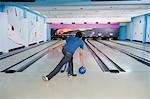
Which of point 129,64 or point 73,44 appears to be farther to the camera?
point 129,64

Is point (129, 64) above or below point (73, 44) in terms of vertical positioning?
below

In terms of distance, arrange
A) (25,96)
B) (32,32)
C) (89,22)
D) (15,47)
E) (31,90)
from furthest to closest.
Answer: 1. (89,22)
2. (32,32)
3. (15,47)
4. (31,90)
5. (25,96)

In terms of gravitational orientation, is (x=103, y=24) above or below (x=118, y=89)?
above

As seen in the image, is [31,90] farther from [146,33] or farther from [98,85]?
[146,33]

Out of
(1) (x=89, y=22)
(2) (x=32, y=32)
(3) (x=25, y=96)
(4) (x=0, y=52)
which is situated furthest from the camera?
(1) (x=89, y=22)

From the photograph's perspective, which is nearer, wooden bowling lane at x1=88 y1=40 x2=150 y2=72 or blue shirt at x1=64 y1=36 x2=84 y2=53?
blue shirt at x1=64 y1=36 x2=84 y2=53

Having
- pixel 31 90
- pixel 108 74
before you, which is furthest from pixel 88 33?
pixel 31 90

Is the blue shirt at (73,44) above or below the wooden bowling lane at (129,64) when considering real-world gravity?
above

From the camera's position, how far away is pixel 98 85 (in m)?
5.43

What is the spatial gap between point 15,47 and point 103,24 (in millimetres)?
15436

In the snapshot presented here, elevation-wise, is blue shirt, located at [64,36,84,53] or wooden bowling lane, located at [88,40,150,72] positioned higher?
blue shirt, located at [64,36,84,53]

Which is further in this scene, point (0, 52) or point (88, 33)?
point (88, 33)

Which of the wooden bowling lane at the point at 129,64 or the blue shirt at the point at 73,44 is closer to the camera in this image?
the blue shirt at the point at 73,44

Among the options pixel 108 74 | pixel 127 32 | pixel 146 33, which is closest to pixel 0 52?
pixel 108 74
